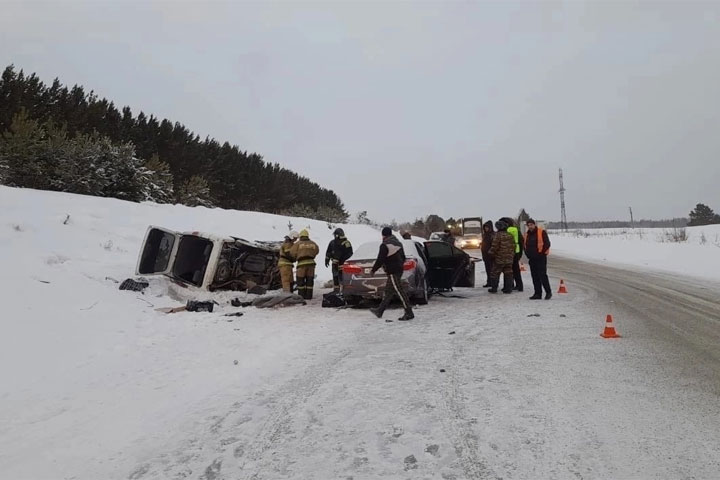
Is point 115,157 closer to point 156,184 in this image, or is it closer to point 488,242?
point 156,184

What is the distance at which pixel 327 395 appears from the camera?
4.45m

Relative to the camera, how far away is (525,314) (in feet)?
27.6

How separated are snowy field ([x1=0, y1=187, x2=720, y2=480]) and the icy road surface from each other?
2 cm

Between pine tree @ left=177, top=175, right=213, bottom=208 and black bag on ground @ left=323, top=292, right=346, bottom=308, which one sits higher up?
pine tree @ left=177, top=175, right=213, bottom=208

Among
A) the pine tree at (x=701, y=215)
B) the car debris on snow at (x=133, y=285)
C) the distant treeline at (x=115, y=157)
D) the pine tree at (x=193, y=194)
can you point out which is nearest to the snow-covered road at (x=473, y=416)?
the car debris on snow at (x=133, y=285)

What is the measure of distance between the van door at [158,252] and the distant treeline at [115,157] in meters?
11.1

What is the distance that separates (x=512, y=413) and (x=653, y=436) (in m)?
0.99

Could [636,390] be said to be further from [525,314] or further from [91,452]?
[91,452]

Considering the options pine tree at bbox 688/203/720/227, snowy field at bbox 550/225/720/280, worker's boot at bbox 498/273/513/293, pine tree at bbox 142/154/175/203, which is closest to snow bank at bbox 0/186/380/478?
worker's boot at bbox 498/273/513/293

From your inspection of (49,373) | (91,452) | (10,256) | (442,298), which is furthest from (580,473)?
(10,256)

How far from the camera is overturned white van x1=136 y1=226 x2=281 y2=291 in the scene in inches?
395

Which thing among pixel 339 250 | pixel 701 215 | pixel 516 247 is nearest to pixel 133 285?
pixel 339 250

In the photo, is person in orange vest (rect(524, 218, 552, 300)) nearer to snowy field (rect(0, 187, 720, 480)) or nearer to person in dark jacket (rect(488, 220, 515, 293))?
person in dark jacket (rect(488, 220, 515, 293))

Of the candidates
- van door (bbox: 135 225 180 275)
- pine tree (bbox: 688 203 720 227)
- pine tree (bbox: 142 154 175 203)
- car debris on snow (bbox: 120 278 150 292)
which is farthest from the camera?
pine tree (bbox: 688 203 720 227)
